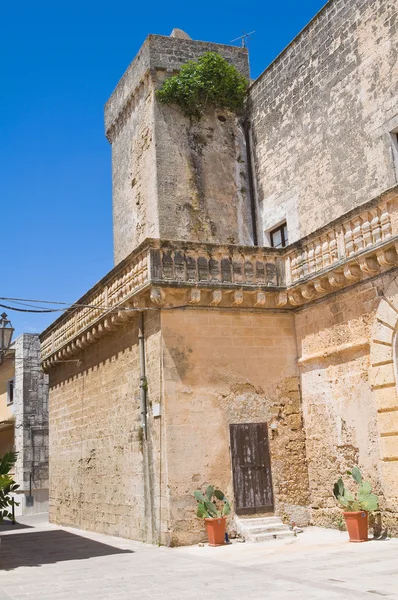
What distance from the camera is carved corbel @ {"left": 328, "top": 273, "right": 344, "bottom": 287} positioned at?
10.6 metres

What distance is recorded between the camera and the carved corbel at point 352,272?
1022 cm

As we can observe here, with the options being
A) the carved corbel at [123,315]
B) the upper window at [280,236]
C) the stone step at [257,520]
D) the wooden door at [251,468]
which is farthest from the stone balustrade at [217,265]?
the stone step at [257,520]

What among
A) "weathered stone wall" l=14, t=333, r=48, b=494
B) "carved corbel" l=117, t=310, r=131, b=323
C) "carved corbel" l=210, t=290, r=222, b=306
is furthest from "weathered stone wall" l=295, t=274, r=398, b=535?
"weathered stone wall" l=14, t=333, r=48, b=494

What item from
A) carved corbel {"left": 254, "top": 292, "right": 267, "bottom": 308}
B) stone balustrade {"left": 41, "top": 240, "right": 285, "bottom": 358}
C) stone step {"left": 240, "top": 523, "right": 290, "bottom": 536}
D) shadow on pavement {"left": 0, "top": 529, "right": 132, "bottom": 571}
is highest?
stone balustrade {"left": 41, "top": 240, "right": 285, "bottom": 358}

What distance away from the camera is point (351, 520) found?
9.36m

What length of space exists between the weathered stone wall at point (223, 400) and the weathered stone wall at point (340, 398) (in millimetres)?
291

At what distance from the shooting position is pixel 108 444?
42.8 feet

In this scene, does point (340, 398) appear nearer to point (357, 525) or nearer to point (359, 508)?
point (359, 508)

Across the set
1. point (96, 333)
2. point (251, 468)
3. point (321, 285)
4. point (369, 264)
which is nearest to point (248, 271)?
point (321, 285)

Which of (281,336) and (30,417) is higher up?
(281,336)

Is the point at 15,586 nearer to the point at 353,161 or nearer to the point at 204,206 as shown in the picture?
the point at 353,161

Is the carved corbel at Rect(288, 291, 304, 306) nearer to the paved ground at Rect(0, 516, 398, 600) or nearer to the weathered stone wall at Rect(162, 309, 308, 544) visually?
the weathered stone wall at Rect(162, 309, 308, 544)

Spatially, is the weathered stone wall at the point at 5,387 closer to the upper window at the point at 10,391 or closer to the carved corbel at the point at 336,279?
the upper window at the point at 10,391

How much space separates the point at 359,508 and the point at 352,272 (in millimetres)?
3492
